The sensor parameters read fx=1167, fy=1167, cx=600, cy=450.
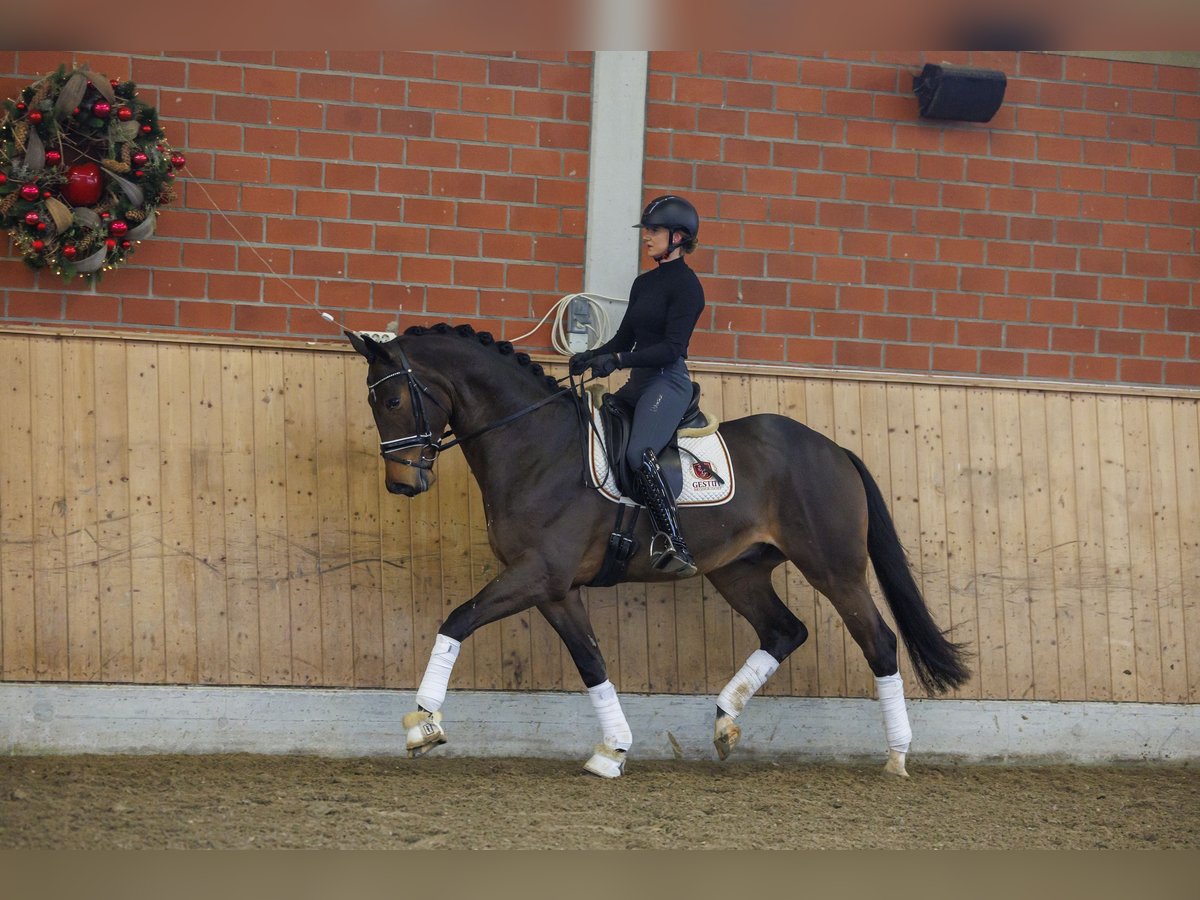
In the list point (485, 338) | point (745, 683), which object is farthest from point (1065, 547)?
point (485, 338)

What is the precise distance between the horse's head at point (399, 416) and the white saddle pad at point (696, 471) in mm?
748

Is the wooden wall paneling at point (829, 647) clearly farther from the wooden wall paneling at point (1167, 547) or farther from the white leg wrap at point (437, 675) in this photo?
the white leg wrap at point (437, 675)

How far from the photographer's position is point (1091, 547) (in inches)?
259

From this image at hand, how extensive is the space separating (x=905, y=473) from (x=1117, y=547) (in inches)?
51.9

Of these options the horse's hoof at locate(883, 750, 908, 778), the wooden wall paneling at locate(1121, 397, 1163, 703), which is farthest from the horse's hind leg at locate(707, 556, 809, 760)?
the wooden wall paneling at locate(1121, 397, 1163, 703)

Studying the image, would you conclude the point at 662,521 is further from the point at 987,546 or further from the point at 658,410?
the point at 987,546

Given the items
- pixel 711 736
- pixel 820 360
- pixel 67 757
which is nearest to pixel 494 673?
pixel 711 736

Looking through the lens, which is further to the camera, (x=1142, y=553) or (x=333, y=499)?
(x=1142, y=553)

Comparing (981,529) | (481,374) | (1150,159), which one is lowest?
(981,529)

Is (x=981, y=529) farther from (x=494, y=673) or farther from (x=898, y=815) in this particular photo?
(x=494, y=673)

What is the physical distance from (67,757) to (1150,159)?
667 cm

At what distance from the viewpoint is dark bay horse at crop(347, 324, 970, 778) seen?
5.05m

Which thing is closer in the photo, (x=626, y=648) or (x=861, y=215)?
(x=626, y=648)

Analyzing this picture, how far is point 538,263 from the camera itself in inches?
246
